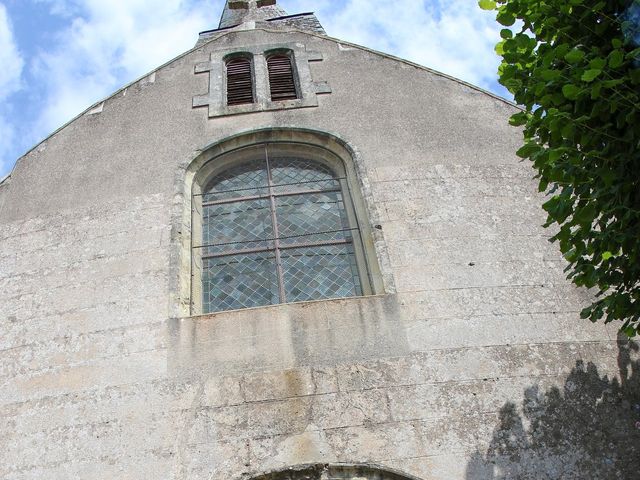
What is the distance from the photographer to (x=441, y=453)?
527 centimetres

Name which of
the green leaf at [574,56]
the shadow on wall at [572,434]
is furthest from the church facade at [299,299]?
the green leaf at [574,56]

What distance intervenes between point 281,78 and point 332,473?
5824 millimetres

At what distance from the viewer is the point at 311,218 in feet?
25.3

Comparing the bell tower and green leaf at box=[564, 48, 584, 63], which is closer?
green leaf at box=[564, 48, 584, 63]

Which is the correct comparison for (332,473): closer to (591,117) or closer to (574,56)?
(591,117)

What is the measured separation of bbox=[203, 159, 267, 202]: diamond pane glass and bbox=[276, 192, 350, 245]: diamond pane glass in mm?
376

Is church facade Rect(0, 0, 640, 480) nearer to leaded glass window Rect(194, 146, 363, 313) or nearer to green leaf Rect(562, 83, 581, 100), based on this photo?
leaded glass window Rect(194, 146, 363, 313)

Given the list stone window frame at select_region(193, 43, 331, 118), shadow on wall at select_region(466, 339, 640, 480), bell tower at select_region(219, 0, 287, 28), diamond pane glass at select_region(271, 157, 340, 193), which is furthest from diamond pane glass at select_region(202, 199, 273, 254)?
bell tower at select_region(219, 0, 287, 28)

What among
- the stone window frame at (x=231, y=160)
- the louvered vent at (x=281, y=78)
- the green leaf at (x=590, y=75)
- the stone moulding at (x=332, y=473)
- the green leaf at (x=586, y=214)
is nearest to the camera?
the green leaf at (x=590, y=75)

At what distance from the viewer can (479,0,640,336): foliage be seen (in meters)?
4.15

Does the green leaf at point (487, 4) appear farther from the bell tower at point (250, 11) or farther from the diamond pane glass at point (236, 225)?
the bell tower at point (250, 11)

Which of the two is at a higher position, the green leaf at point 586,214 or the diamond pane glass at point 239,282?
the diamond pane glass at point 239,282

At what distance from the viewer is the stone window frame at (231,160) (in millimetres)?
6672

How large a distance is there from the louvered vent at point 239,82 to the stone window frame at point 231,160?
1.08 metres
